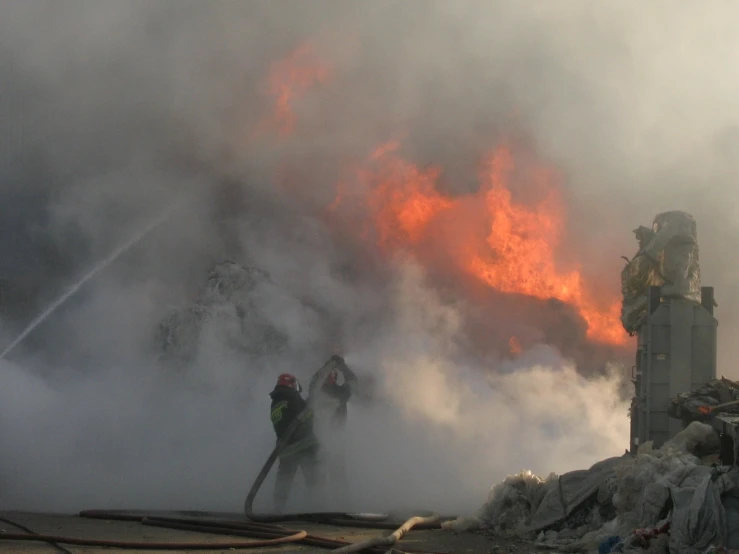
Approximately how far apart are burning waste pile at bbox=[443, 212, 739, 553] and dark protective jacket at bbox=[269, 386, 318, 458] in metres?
3.02

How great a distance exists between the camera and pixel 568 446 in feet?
60.3

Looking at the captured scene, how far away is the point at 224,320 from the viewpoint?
28.7 meters

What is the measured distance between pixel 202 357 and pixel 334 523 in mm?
10819

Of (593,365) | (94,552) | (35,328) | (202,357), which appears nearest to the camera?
(94,552)

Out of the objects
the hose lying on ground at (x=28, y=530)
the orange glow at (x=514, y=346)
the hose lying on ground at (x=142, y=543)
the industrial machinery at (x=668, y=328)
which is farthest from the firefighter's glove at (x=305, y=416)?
the orange glow at (x=514, y=346)

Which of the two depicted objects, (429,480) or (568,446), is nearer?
(429,480)

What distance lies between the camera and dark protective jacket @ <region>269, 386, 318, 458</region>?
47.8 feet

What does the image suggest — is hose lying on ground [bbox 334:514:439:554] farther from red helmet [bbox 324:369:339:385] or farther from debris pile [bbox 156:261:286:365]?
debris pile [bbox 156:261:286:365]

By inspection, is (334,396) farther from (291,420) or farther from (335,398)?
(291,420)

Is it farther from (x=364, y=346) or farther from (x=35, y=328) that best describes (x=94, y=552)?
(x=35, y=328)

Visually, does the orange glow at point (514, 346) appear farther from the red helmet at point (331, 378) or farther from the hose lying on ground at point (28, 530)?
the hose lying on ground at point (28, 530)

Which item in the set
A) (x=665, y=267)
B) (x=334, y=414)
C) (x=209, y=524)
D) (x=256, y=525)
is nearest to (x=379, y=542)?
(x=256, y=525)

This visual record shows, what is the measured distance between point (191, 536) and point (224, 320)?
686 inches

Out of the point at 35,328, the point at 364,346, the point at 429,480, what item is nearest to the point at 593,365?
the point at 364,346
